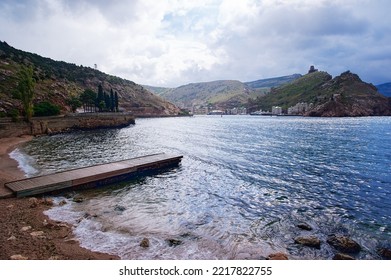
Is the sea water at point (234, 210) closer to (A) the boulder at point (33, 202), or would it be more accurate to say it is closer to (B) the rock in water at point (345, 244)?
(B) the rock in water at point (345, 244)

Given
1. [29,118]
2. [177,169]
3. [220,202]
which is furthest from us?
[29,118]

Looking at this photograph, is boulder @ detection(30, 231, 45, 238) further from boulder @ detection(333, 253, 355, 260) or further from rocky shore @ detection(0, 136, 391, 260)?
boulder @ detection(333, 253, 355, 260)

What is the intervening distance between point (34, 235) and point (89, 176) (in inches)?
434

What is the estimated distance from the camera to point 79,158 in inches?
1487

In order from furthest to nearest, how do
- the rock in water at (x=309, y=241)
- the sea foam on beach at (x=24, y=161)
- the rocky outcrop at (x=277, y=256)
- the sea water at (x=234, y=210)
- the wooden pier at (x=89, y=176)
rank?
the sea foam on beach at (x=24, y=161), the wooden pier at (x=89, y=176), the rock in water at (x=309, y=241), the sea water at (x=234, y=210), the rocky outcrop at (x=277, y=256)

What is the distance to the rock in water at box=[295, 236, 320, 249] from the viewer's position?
1401 cm

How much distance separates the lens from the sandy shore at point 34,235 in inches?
454

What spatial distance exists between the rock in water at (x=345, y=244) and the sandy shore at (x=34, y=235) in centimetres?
1179

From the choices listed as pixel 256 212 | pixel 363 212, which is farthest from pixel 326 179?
pixel 256 212

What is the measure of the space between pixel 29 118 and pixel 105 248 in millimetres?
69746

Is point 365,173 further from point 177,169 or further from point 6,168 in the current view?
point 6,168

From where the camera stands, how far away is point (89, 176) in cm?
2427

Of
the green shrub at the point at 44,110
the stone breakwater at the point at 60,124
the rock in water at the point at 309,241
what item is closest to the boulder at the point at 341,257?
the rock in water at the point at 309,241
